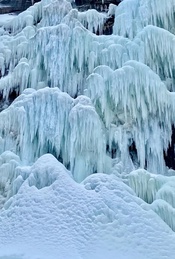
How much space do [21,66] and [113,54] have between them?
1614 millimetres

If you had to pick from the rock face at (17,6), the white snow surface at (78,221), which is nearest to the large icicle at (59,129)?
the white snow surface at (78,221)

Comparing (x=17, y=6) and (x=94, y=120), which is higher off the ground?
(x=17, y=6)

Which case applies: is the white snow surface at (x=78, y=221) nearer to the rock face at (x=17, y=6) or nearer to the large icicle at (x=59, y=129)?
the large icicle at (x=59, y=129)

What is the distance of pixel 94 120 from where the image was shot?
507 centimetres

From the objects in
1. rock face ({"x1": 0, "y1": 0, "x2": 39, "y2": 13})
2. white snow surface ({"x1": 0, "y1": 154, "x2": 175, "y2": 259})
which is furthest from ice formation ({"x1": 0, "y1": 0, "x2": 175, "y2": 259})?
rock face ({"x1": 0, "y1": 0, "x2": 39, "y2": 13})

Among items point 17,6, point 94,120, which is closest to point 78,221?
point 94,120

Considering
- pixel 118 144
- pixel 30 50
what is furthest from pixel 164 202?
pixel 30 50

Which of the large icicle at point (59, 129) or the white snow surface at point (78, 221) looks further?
the large icicle at point (59, 129)

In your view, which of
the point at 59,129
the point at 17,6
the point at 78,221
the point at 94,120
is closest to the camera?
the point at 78,221

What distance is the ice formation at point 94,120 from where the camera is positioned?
416 cm

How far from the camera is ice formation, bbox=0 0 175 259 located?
4.16 m

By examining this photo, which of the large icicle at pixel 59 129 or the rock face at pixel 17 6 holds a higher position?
the rock face at pixel 17 6

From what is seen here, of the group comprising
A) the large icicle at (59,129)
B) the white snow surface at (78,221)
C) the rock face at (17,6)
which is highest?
the rock face at (17,6)

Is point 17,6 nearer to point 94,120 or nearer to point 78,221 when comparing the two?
point 94,120
